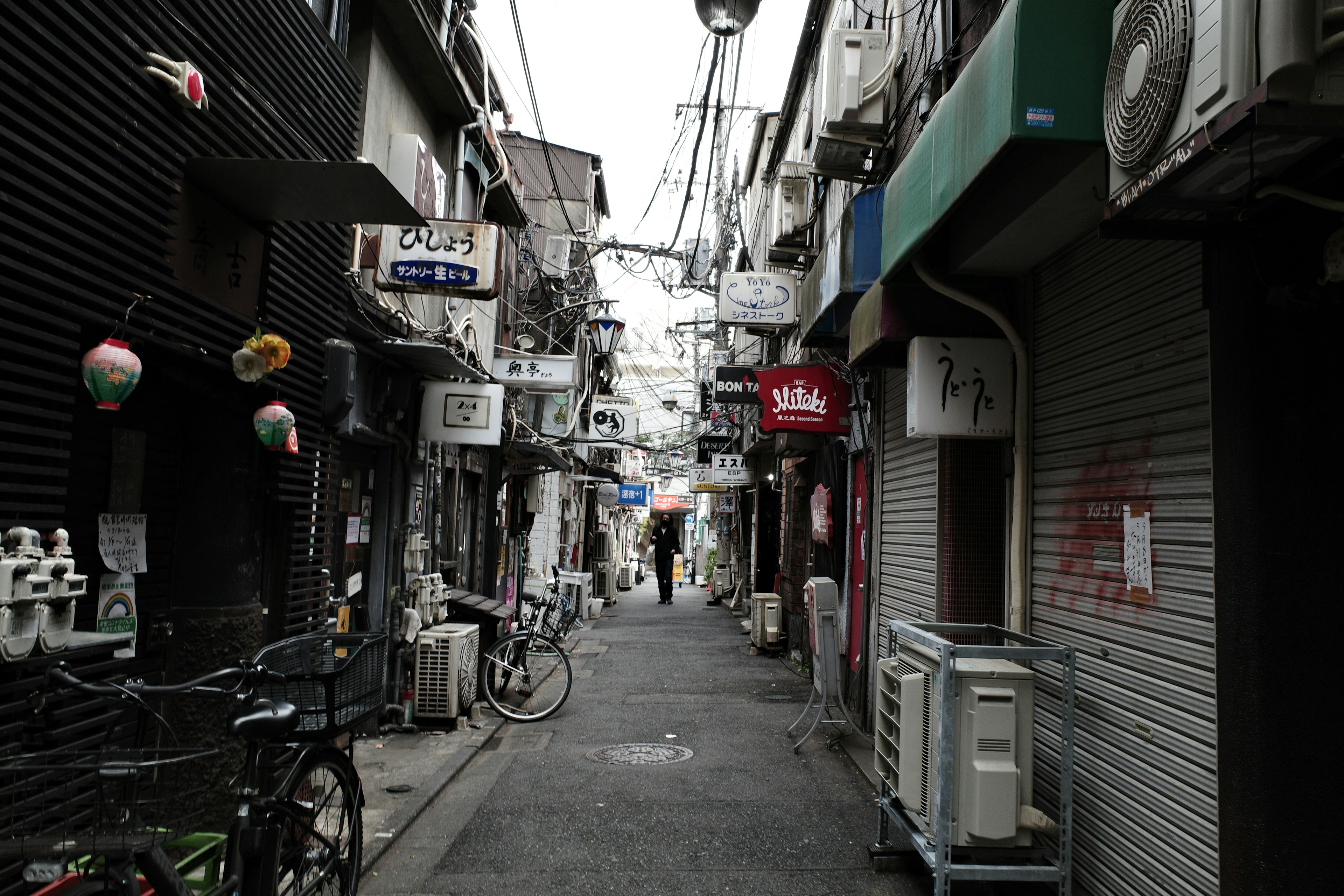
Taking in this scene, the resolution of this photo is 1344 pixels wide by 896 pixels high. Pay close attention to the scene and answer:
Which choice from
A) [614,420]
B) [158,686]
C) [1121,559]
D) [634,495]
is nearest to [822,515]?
[1121,559]

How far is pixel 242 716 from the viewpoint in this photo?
3.52m

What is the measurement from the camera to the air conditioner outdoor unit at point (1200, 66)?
2482mm

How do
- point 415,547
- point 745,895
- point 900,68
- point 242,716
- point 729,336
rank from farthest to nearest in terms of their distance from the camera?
point 729,336, point 415,547, point 900,68, point 745,895, point 242,716

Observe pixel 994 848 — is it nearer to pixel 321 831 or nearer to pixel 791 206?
pixel 321 831

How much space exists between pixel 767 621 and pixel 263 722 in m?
12.8

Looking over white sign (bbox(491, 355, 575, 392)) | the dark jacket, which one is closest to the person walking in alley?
the dark jacket

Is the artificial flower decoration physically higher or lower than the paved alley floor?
higher

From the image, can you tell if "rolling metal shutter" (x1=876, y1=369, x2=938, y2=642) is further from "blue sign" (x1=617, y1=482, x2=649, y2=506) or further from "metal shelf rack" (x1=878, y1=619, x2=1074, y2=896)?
"blue sign" (x1=617, y1=482, x2=649, y2=506)

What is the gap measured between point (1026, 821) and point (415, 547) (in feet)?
24.0

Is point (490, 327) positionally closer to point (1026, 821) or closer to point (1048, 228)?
point (1048, 228)

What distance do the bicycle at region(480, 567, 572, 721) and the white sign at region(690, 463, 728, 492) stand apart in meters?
12.1

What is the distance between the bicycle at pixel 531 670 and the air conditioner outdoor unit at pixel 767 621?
15.3ft

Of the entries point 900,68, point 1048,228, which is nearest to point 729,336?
point 900,68

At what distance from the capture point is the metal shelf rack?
4.54 m
